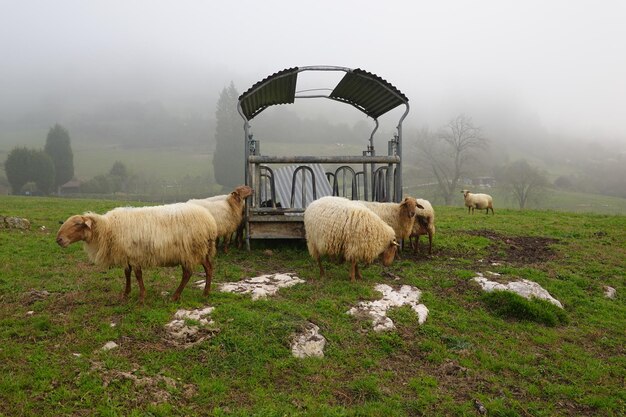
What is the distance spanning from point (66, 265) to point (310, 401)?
788cm

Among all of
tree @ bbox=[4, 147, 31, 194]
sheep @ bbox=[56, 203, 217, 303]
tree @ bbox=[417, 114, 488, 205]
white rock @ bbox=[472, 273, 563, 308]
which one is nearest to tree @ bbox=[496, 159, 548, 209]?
tree @ bbox=[417, 114, 488, 205]

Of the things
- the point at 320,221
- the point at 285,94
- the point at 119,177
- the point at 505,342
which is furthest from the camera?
the point at 119,177

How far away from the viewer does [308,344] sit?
6.49m

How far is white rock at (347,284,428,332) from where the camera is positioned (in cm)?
745

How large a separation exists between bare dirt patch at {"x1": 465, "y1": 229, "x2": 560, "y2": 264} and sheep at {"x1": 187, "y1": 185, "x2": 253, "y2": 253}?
7458 millimetres

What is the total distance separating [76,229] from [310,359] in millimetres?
4437

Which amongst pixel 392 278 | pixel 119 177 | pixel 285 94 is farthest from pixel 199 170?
pixel 392 278

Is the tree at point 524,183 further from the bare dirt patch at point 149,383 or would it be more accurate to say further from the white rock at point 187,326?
the bare dirt patch at point 149,383

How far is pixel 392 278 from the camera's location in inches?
386

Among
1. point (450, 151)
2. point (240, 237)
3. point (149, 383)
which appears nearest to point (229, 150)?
point (450, 151)

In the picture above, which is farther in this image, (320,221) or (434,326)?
(320,221)

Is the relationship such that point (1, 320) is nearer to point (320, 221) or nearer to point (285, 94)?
point (320, 221)

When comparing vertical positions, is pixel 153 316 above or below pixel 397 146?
below

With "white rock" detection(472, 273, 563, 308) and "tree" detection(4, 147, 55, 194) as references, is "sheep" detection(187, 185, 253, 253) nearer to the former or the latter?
"white rock" detection(472, 273, 563, 308)
